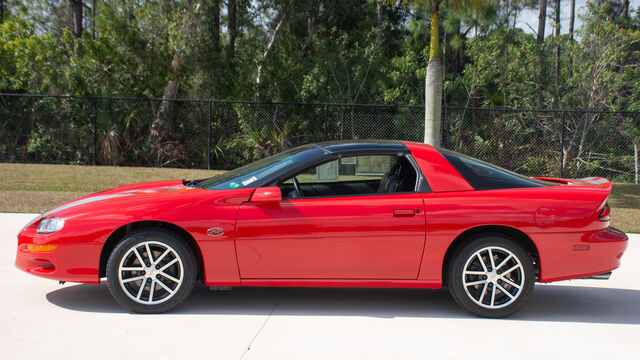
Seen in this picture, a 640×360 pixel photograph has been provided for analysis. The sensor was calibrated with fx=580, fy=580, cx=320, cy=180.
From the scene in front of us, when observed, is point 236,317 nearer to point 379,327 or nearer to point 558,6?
point 379,327

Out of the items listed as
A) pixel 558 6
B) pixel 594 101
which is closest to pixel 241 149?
pixel 594 101

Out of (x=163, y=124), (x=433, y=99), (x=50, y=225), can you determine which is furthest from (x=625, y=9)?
(x=50, y=225)

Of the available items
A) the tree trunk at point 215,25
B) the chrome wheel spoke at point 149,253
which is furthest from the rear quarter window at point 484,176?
the tree trunk at point 215,25

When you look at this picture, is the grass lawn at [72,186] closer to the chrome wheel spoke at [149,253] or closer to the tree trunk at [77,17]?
the chrome wheel spoke at [149,253]

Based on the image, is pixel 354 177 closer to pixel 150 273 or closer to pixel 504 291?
pixel 504 291

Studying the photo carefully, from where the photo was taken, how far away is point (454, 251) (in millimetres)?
4668

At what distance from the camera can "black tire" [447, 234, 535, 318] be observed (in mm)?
4605

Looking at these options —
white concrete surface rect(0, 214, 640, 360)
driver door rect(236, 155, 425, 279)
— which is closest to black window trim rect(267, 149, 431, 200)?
driver door rect(236, 155, 425, 279)

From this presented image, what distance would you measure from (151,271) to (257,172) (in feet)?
3.83

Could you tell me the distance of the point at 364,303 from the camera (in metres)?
5.08

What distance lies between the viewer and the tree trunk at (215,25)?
748 inches

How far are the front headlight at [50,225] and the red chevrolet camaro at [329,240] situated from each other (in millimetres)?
10

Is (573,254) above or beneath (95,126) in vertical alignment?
beneath

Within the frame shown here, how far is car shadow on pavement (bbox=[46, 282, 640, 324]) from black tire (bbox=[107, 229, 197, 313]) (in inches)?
7.3
